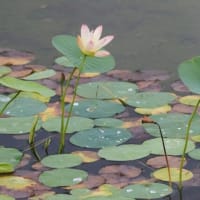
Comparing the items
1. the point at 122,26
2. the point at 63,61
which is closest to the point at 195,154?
the point at 63,61

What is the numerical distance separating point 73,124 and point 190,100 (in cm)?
36

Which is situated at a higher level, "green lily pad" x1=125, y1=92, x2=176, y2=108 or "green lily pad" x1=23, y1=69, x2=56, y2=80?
"green lily pad" x1=23, y1=69, x2=56, y2=80

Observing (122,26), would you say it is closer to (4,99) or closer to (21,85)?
(4,99)

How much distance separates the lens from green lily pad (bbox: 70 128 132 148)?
6.79 feet

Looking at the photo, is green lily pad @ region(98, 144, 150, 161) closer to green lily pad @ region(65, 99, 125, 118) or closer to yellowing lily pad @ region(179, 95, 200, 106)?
green lily pad @ region(65, 99, 125, 118)

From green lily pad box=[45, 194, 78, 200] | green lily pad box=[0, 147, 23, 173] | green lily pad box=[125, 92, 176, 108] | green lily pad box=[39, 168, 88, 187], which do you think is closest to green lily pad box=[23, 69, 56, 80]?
green lily pad box=[125, 92, 176, 108]

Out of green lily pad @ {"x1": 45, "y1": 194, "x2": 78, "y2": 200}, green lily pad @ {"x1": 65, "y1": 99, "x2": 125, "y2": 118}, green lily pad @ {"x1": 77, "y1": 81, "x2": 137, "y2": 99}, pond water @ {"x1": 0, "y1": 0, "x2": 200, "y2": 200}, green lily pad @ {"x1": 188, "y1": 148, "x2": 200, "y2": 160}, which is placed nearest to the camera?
green lily pad @ {"x1": 45, "y1": 194, "x2": 78, "y2": 200}

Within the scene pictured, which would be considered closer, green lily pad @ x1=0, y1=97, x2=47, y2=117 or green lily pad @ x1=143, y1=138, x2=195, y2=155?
green lily pad @ x1=143, y1=138, x2=195, y2=155

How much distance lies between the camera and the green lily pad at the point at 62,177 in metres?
1.88

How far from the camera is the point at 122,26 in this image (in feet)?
9.86

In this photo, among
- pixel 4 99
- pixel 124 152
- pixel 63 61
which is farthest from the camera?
pixel 63 61

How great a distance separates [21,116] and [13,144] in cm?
13

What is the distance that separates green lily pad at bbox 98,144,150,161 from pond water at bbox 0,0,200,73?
23.1 inches

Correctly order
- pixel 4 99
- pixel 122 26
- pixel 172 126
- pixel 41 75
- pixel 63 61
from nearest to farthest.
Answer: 1. pixel 172 126
2. pixel 4 99
3. pixel 41 75
4. pixel 63 61
5. pixel 122 26
